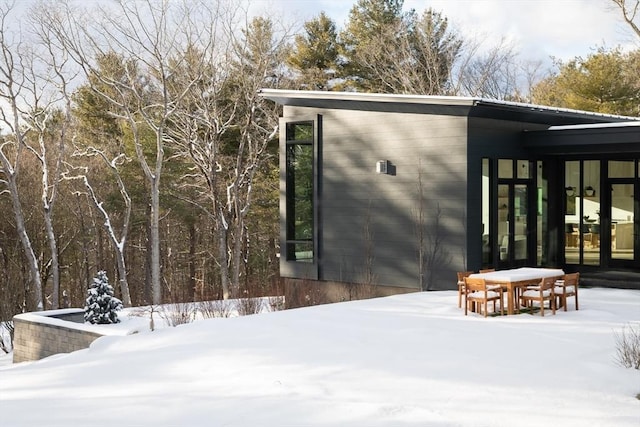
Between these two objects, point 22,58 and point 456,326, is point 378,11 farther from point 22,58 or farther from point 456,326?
point 456,326

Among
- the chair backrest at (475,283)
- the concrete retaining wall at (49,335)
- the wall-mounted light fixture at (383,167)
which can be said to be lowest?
the concrete retaining wall at (49,335)

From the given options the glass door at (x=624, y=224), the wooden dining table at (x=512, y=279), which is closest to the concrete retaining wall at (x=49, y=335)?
the wooden dining table at (x=512, y=279)

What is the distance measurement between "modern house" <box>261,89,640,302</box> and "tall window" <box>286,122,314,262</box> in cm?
3

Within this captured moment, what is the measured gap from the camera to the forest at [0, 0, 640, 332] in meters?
22.1

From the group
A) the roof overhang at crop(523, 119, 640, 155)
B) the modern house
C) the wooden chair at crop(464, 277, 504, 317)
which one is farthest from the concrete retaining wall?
the roof overhang at crop(523, 119, 640, 155)

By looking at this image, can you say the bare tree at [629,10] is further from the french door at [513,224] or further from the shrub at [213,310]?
the shrub at [213,310]

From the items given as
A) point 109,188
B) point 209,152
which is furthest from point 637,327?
point 109,188

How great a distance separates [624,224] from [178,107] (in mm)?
14186

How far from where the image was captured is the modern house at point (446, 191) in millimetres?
13039

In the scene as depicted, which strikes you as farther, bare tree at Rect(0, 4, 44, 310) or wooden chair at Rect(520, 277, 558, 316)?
bare tree at Rect(0, 4, 44, 310)

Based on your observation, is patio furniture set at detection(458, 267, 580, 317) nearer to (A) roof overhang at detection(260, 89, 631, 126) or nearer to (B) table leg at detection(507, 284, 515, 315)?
(B) table leg at detection(507, 284, 515, 315)

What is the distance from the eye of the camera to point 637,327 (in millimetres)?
9102

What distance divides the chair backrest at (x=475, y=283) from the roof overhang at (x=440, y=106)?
3537 mm

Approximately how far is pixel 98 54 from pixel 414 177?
1323 centimetres
